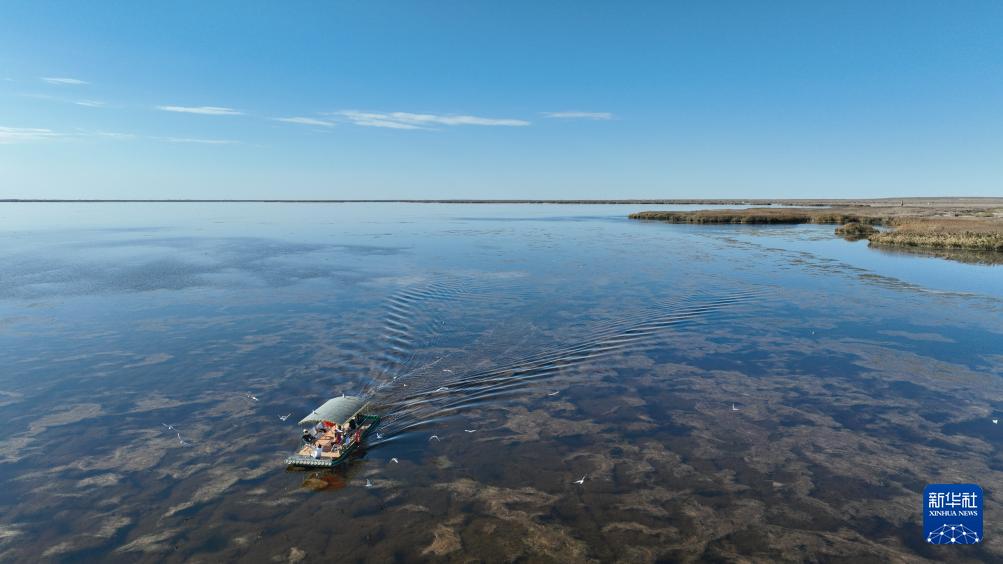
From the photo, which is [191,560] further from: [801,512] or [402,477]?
[801,512]

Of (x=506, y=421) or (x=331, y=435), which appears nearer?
(x=331, y=435)

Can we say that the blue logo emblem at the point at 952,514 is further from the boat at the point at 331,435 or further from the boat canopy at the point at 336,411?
the boat canopy at the point at 336,411

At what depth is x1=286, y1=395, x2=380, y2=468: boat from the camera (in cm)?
1753

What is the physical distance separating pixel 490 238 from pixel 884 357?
77.6 metres

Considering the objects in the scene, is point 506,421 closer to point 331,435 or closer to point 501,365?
point 501,365

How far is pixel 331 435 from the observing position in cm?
1834

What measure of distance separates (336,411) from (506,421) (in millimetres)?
6904

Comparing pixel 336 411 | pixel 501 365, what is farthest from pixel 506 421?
pixel 336 411

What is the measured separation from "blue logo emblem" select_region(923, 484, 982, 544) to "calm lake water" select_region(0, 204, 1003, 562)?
0.36m

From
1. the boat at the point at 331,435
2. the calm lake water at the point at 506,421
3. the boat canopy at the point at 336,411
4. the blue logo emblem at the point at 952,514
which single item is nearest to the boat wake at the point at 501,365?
the calm lake water at the point at 506,421

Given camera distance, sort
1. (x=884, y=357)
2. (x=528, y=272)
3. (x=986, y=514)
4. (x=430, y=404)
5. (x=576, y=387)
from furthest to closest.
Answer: (x=528, y=272) < (x=884, y=357) < (x=576, y=387) < (x=430, y=404) < (x=986, y=514)

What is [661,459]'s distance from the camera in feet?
58.8

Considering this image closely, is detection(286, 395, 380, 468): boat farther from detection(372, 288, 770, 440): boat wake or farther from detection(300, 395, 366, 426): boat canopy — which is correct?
detection(372, 288, 770, 440): boat wake

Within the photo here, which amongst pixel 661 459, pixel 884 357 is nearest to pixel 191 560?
pixel 661 459
